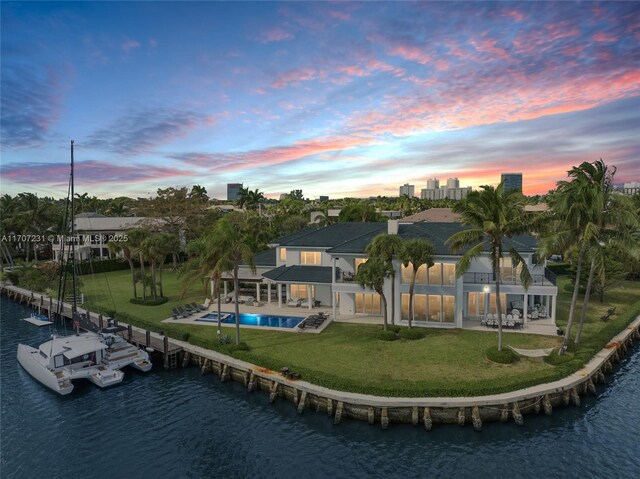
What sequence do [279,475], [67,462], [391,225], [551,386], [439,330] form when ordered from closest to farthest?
[279,475], [67,462], [551,386], [439,330], [391,225]

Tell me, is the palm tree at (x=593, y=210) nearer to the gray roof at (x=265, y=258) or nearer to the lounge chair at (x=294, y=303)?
the lounge chair at (x=294, y=303)

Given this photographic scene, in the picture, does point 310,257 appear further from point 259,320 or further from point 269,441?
point 269,441

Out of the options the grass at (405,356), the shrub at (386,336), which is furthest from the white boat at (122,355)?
the shrub at (386,336)

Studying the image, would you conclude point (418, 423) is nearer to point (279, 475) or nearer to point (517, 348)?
point (279, 475)

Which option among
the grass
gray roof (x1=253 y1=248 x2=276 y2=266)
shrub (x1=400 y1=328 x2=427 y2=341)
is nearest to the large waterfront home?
gray roof (x1=253 y1=248 x2=276 y2=266)

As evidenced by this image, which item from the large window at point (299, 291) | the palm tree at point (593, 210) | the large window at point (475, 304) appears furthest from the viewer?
the large window at point (299, 291)

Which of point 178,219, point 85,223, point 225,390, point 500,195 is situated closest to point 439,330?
point 500,195
